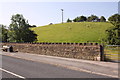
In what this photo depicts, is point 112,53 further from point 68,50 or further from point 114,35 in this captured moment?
point 114,35

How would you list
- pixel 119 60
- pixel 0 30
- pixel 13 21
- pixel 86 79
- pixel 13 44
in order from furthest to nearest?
pixel 0 30, pixel 13 21, pixel 13 44, pixel 119 60, pixel 86 79

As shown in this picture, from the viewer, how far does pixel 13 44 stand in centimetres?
3306

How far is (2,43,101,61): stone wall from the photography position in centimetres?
1675

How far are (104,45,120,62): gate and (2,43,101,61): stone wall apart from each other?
2.12 ft

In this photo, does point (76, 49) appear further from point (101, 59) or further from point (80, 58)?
point (101, 59)

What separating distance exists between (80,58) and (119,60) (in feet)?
14.2

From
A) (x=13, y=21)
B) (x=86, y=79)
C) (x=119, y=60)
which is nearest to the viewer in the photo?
(x=86, y=79)

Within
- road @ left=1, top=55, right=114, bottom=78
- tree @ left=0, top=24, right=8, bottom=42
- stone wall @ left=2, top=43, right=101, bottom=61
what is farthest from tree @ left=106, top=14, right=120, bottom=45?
tree @ left=0, top=24, right=8, bottom=42

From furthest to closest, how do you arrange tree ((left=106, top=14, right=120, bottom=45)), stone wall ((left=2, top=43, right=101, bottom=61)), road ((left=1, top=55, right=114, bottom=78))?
tree ((left=106, top=14, right=120, bottom=45)) → stone wall ((left=2, top=43, right=101, bottom=61)) → road ((left=1, top=55, right=114, bottom=78))

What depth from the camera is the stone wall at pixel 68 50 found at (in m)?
16.8

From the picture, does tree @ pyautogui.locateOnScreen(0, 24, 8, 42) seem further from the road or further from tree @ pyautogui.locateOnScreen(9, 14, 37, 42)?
the road

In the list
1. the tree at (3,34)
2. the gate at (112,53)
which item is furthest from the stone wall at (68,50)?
the tree at (3,34)

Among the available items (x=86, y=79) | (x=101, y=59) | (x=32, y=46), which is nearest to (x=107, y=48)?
(x=101, y=59)

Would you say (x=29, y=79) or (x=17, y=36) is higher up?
(x=17, y=36)
